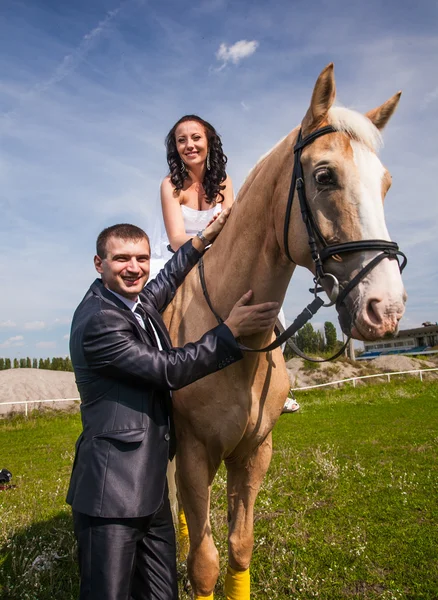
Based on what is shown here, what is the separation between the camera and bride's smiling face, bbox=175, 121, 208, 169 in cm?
406

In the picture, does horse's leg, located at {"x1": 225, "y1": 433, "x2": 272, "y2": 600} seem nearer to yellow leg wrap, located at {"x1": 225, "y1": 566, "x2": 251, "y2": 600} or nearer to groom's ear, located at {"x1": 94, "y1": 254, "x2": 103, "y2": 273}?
yellow leg wrap, located at {"x1": 225, "y1": 566, "x2": 251, "y2": 600}

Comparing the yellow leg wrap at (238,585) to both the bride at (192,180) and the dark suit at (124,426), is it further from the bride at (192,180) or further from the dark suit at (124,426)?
the bride at (192,180)

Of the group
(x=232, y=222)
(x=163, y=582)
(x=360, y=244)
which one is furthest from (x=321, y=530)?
(x=360, y=244)

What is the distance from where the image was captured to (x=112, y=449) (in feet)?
7.43

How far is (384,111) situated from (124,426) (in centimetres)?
227

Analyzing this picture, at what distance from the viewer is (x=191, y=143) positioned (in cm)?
404

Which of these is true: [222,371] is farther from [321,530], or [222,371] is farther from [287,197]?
[321,530]

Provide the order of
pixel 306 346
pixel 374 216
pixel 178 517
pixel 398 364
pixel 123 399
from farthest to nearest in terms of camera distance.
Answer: pixel 306 346, pixel 398 364, pixel 178 517, pixel 123 399, pixel 374 216

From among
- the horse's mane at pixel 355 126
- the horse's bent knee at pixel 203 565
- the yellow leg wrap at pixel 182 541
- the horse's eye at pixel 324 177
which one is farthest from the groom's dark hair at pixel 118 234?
the yellow leg wrap at pixel 182 541

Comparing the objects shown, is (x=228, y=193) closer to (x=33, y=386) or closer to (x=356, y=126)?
(x=356, y=126)

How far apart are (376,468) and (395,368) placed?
23.1 meters

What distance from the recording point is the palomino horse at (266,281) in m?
1.97

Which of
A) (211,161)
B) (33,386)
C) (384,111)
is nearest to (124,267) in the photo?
(384,111)

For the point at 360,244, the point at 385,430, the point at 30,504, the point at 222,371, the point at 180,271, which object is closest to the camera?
the point at 360,244
